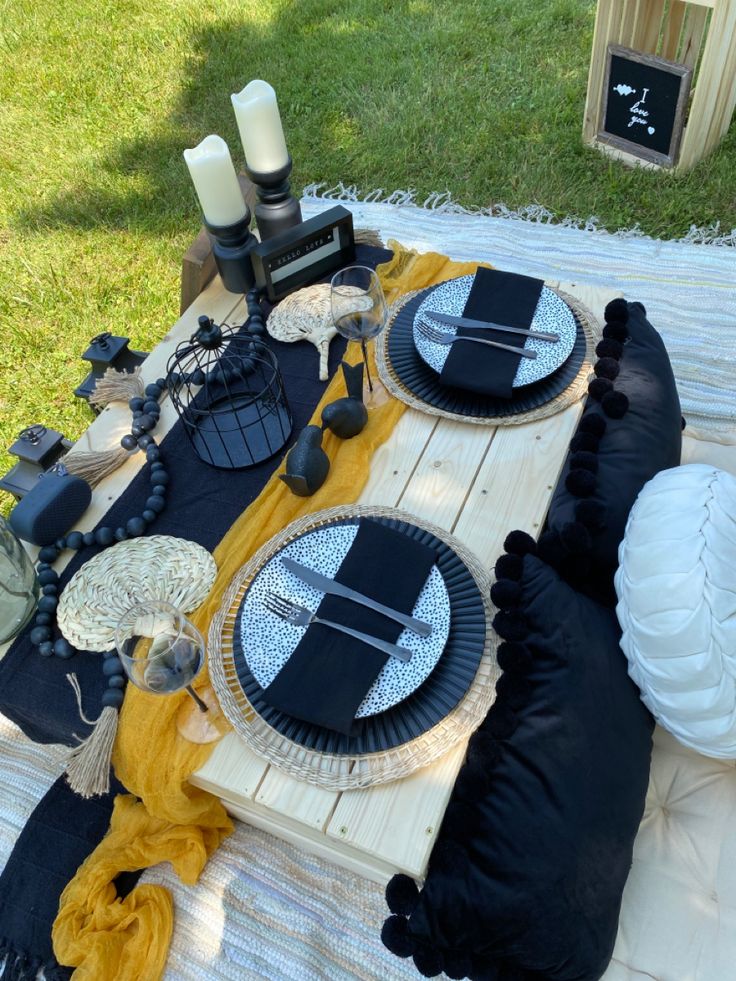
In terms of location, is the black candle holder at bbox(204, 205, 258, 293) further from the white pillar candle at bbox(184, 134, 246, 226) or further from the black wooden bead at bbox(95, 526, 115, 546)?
the black wooden bead at bbox(95, 526, 115, 546)

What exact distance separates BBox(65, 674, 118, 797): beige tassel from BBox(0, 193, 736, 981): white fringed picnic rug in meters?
0.06

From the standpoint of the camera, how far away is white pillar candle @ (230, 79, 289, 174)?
168 cm

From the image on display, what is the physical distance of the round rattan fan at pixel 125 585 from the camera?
1290mm

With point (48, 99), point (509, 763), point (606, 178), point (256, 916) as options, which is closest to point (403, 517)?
point (509, 763)

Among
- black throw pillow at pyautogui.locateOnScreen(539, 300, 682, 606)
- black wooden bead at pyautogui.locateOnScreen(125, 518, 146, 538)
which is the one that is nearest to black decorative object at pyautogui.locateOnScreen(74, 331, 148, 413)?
black wooden bead at pyautogui.locateOnScreen(125, 518, 146, 538)

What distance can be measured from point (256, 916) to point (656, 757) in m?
0.85

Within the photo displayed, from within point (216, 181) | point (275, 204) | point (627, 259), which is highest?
point (216, 181)

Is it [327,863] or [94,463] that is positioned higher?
[94,463]

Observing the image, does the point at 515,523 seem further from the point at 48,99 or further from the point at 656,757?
the point at 48,99

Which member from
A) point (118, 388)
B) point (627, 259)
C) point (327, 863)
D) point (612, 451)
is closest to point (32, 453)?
point (118, 388)

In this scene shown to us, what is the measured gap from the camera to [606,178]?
296 cm

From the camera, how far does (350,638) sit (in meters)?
1.16

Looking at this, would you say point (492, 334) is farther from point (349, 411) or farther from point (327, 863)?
point (327, 863)

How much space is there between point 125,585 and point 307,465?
0.40 m
